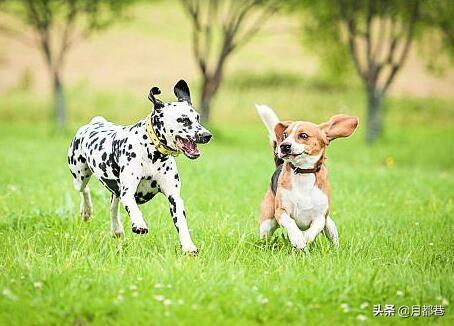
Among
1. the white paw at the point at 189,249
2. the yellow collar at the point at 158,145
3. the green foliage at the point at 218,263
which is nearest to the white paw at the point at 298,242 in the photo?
the green foliage at the point at 218,263

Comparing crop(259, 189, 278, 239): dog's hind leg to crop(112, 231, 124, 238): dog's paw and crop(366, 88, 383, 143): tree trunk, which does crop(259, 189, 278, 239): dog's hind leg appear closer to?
crop(112, 231, 124, 238): dog's paw

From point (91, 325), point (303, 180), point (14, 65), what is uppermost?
point (14, 65)

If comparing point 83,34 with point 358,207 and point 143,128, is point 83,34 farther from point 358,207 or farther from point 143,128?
point 143,128

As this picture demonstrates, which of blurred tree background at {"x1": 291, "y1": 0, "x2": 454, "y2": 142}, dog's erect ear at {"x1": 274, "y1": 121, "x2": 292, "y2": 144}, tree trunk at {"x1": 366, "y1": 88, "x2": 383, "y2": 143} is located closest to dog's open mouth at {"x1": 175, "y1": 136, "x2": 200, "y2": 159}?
dog's erect ear at {"x1": 274, "y1": 121, "x2": 292, "y2": 144}

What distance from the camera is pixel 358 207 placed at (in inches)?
417

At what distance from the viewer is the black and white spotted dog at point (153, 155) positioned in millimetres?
6602

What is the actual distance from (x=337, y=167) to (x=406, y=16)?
1031cm

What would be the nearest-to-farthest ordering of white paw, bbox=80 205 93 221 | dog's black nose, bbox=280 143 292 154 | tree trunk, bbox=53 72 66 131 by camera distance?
dog's black nose, bbox=280 143 292 154 → white paw, bbox=80 205 93 221 → tree trunk, bbox=53 72 66 131

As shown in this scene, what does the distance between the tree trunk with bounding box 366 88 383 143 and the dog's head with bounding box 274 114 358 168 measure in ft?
58.5

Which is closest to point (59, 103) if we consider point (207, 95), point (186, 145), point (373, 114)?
point (207, 95)

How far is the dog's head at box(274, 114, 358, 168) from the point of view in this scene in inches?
270

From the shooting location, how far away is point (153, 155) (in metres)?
6.82

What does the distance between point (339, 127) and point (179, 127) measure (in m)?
1.64

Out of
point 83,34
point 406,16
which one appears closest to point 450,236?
point 406,16
